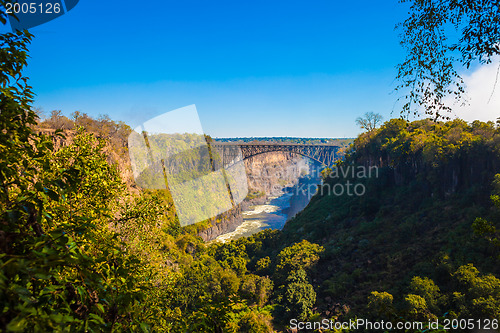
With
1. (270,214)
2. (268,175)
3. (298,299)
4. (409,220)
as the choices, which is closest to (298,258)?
(298,299)

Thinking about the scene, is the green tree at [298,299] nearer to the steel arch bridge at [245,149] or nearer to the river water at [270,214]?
the river water at [270,214]

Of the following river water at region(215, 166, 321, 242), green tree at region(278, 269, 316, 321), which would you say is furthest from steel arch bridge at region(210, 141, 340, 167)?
green tree at region(278, 269, 316, 321)

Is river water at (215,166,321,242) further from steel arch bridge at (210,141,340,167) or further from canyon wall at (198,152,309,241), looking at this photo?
steel arch bridge at (210,141,340,167)

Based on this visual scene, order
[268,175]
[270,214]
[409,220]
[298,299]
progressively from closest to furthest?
[298,299] → [409,220] → [270,214] → [268,175]

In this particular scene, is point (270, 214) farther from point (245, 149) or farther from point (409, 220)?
point (409, 220)

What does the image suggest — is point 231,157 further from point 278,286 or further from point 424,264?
point 424,264

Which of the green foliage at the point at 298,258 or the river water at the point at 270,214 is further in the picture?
the river water at the point at 270,214

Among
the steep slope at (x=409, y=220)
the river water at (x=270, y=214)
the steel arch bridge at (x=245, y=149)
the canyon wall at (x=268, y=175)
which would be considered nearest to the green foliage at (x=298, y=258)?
the steep slope at (x=409, y=220)

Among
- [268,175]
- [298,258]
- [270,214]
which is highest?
[268,175]

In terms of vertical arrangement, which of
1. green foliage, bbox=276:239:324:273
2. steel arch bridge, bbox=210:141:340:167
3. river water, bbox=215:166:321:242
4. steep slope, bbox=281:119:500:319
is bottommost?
river water, bbox=215:166:321:242

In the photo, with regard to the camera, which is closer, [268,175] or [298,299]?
[298,299]
